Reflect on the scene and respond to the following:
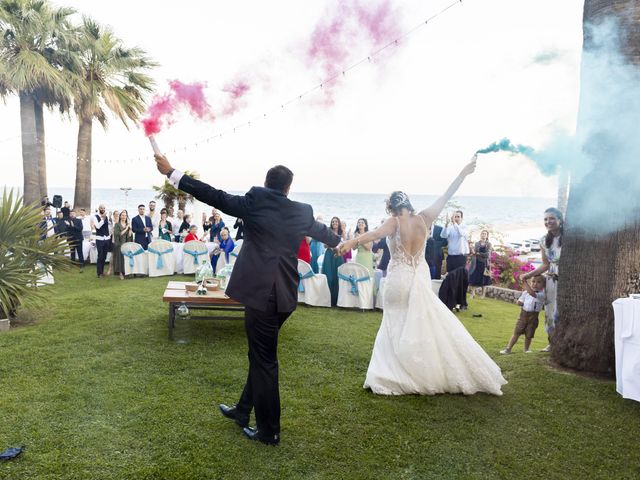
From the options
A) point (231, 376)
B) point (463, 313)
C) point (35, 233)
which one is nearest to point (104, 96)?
point (35, 233)

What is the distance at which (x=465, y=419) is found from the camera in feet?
14.1

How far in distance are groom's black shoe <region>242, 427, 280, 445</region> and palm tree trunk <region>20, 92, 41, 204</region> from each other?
59.2 ft

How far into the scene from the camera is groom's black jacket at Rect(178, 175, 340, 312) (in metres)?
3.60

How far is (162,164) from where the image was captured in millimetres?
3502

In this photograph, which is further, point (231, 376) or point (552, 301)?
point (552, 301)

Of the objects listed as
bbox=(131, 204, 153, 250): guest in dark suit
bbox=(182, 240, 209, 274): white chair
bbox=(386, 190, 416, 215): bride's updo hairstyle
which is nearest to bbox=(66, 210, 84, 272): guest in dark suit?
bbox=(131, 204, 153, 250): guest in dark suit

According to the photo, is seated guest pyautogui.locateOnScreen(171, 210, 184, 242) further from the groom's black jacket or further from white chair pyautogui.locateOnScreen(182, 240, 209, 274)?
the groom's black jacket

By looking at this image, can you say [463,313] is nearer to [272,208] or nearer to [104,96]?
[272,208]

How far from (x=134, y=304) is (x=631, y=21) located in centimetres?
798

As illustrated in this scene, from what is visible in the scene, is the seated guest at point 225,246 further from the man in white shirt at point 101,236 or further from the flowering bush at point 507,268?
the flowering bush at point 507,268

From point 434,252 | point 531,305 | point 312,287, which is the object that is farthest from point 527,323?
point 434,252

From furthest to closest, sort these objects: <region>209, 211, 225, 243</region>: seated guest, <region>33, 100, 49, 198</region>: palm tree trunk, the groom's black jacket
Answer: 1. <region>33, 100, 49, 198</region>: palm tree trunk
2. <region>209, 211, 225, 243</region>: seated guest
3. the groom's black jacket

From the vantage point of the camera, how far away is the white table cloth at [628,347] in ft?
14.4

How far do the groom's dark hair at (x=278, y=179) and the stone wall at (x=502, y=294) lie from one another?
973 centimetres
